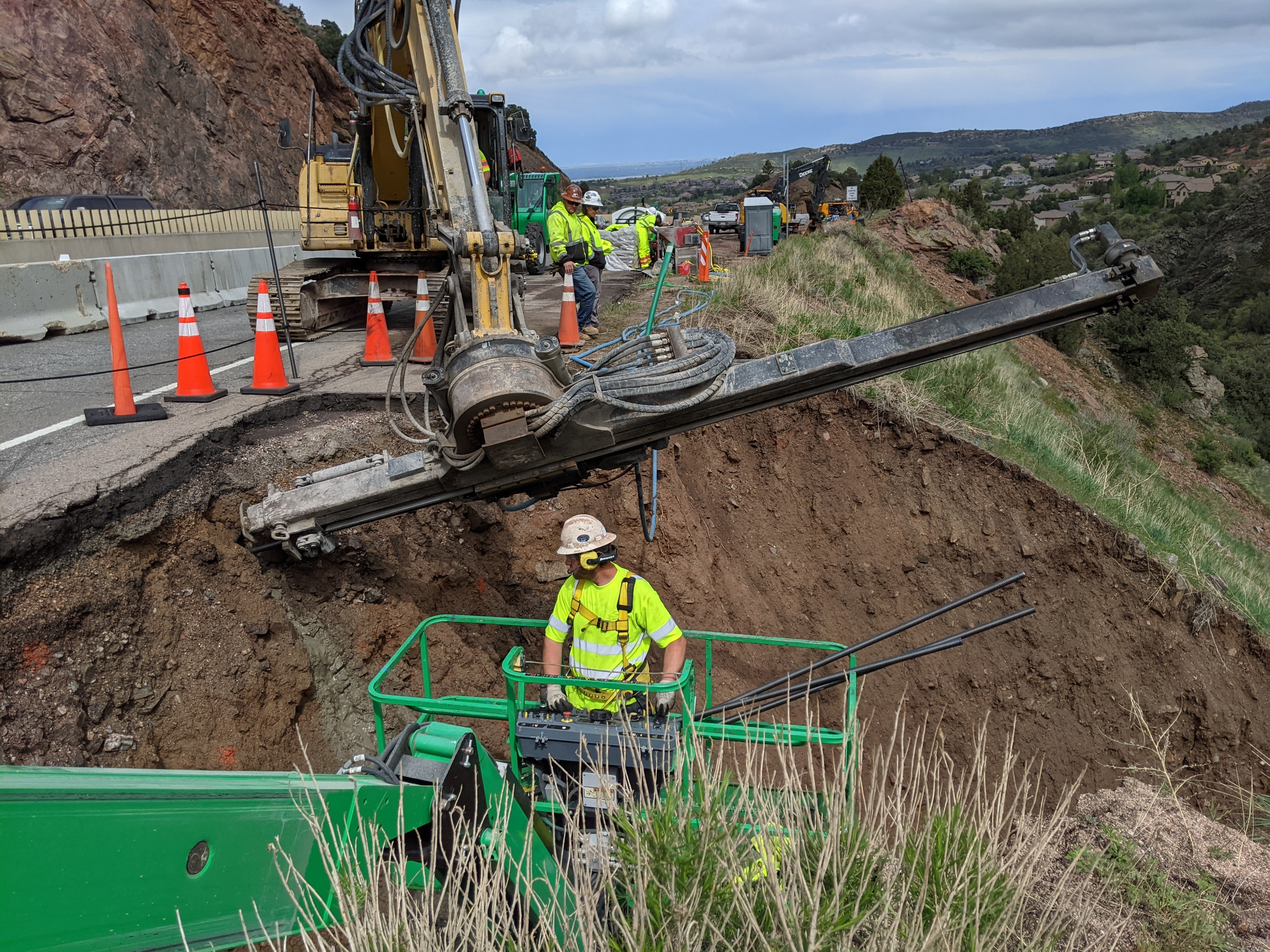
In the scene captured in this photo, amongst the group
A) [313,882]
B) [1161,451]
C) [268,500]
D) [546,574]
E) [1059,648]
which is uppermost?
[268,500]

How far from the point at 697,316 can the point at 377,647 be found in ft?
20.4

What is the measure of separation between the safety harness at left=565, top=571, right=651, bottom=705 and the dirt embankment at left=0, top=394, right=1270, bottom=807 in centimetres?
177

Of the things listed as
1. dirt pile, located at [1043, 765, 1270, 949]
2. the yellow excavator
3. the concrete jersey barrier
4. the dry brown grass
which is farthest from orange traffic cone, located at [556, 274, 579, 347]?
the dry brown grass

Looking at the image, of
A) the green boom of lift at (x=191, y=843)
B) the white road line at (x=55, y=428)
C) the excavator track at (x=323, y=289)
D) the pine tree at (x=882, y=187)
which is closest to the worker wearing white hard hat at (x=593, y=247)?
the excavator track at (x=323, y=289)

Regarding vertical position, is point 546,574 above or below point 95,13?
below

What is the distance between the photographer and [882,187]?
129 ft

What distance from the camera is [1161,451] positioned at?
66.1 ft

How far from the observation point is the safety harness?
14.6 ft

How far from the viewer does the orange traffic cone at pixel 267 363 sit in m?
7.33

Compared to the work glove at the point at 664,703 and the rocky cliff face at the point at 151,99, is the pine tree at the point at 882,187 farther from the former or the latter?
the work glove at the point at 664,703

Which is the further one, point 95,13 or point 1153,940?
point 95,13

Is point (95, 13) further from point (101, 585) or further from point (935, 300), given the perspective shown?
point (101, 585)

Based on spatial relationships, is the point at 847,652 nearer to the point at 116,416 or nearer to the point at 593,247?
the point at 116,416

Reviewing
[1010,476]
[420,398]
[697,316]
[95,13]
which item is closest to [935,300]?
[697,316]
